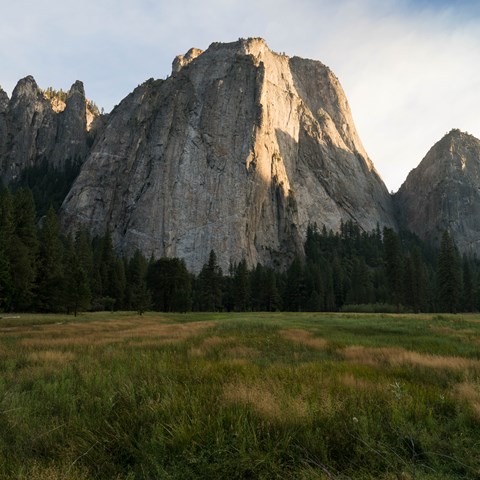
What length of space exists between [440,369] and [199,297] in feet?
283

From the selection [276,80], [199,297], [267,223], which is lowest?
[199,297]

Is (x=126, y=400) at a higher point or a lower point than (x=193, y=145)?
lower

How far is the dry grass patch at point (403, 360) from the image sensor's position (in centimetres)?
1045

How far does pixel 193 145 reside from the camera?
156875 millimetres

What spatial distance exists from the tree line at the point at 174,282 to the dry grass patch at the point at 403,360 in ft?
139

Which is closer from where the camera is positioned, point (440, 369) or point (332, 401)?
point (332, 401)

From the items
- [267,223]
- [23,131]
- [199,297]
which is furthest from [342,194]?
[23,131]

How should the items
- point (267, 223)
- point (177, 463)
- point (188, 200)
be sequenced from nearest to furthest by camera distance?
point (177, 463) < point (188, 200) < point (267, 223)

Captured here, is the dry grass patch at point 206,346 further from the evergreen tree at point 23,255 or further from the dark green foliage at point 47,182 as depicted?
the dark green foliage at point 47,182

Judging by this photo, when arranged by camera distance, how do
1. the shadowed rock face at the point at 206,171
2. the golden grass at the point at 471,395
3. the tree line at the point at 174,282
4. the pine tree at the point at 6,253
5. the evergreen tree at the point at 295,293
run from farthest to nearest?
the shadowed rock face at the point at 206,171 → the evergreen tree at the point at 295,293 → the tree line at the point at 174,282 → the pine tree at the point at 6,253 → the golden grass at the point at 471,395

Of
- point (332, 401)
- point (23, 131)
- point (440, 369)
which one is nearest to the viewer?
point (332, 401)

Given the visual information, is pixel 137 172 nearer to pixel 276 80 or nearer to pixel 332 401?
pixel 276 80

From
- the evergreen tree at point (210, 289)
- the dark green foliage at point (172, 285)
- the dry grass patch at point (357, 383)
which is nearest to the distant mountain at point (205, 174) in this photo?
the evergreen tree at point (210, 289)

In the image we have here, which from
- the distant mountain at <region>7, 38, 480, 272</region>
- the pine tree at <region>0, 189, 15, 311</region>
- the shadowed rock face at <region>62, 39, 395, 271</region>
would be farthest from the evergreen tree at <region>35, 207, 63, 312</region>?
the distant mountain at <region>7, 38, 480, 272</region>
